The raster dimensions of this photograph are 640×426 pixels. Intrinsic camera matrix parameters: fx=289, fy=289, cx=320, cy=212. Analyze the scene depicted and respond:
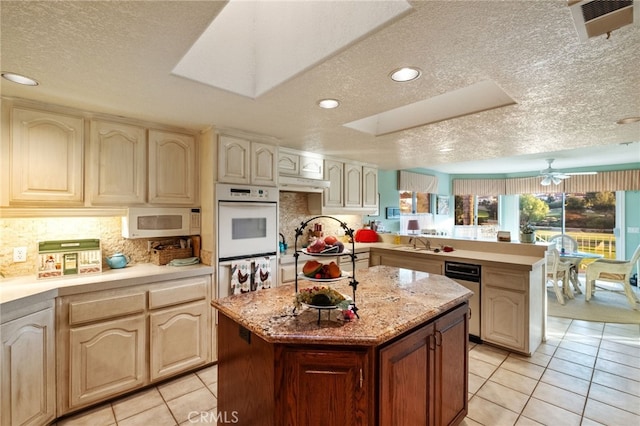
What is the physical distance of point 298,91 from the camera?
1930mm

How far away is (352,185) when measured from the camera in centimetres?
446

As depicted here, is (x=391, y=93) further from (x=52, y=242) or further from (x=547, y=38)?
(x=52, y=242)

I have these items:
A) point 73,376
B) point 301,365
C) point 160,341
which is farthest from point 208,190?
point 301,365

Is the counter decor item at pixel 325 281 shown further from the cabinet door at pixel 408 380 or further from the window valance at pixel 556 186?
the window valance at pixel 556 186

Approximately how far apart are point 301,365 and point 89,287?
1.80m

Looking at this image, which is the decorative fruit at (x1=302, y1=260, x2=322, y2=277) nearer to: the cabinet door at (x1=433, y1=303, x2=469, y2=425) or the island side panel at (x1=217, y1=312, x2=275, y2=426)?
the island side panel at (x1=217, y1=312, x2=275, y2=426)

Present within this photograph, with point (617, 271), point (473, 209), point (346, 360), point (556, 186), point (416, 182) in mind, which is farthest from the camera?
point (473, 209)

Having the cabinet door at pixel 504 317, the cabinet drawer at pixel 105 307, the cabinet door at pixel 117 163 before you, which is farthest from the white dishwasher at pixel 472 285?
the cabinet door at pixel 117 163

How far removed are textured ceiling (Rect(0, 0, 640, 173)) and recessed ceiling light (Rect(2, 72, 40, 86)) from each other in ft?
0.19

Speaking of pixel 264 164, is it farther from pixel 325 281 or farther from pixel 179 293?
pixel 325 281

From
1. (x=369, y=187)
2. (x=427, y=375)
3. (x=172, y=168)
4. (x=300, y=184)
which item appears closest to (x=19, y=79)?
(x=172, y=168)

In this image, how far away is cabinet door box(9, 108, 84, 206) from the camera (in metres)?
2.05

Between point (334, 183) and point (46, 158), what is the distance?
3044 millimetres

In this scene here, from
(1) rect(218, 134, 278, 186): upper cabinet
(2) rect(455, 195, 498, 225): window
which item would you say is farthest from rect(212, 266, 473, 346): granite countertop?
(2) rect(455, 195, 498, 225): window
